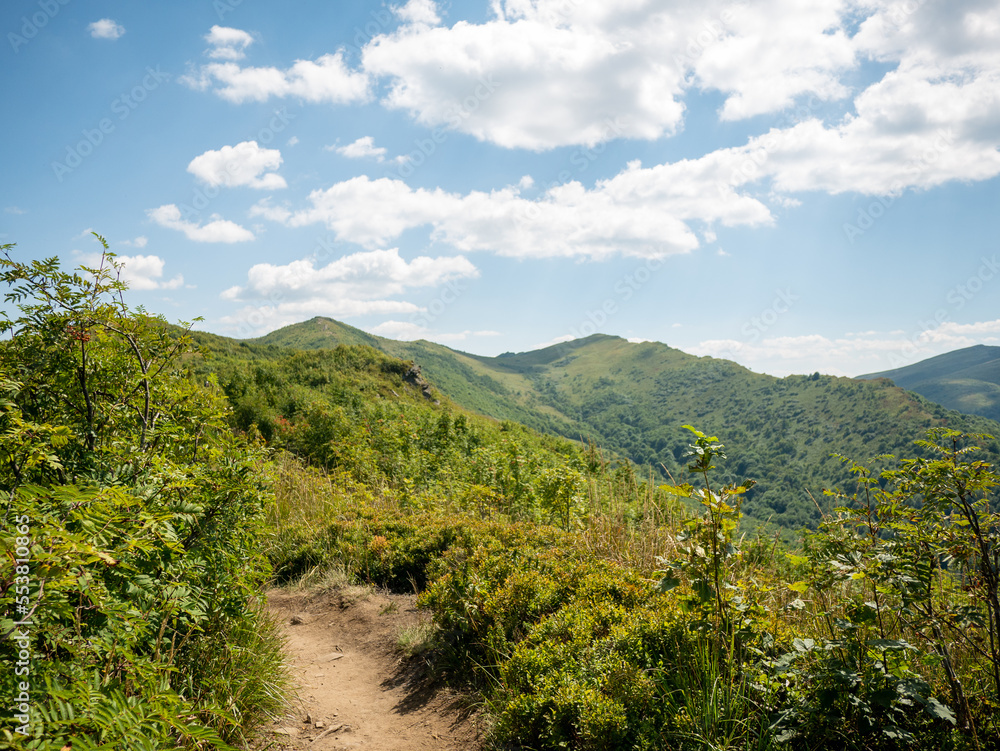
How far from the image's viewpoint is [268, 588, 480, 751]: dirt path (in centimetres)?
353

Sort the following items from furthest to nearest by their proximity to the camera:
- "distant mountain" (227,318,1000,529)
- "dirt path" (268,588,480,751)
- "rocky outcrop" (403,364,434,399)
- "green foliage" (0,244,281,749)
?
"distant mountain" (227,318,1000,529)
"rocky outcrop" (403,364,434,399)
"dirt path" (268,588,480,751)
"green foliage" (0,244,281,749)

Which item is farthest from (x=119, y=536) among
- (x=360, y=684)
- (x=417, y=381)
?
(x=417, y=381)

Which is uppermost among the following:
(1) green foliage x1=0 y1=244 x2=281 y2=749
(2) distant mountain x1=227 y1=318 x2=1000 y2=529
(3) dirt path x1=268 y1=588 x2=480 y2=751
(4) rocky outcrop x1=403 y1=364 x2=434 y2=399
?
(4) rocky outcrop x1=403 y1=364 x2=434 y2=399

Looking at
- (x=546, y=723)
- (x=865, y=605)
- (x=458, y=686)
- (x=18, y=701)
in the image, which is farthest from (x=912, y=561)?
(x=18, y=701)

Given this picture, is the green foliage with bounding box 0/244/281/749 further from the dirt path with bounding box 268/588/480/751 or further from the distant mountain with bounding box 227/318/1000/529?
the distant mountain with bounding box 227/318/1000/529

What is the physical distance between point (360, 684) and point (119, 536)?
3213 mm

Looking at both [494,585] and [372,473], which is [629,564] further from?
[372,473]

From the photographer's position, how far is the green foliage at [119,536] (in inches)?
59.2

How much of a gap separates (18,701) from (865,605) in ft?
11.3

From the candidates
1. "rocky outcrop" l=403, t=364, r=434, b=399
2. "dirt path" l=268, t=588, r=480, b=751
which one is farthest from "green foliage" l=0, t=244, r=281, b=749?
"rocky outcrop" l=403, t=364, r=434, b=399

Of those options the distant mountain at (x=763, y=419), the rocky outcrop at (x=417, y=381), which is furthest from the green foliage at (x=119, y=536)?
the distant mountain at (x=763, y=419)

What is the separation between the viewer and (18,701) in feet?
4.84

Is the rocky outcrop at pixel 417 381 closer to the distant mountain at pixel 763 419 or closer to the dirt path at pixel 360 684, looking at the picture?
the distant mountain at pixel 763 419

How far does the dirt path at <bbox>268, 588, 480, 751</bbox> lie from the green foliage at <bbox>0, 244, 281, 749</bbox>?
0.47 meters
